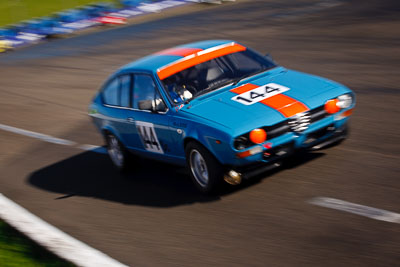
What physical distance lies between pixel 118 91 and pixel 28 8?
1092 inches

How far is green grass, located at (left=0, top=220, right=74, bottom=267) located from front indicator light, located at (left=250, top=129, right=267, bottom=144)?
2.24 m

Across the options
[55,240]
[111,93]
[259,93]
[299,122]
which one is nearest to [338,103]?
[299,122]

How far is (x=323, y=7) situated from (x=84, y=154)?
45.5 ft

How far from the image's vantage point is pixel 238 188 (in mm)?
7191

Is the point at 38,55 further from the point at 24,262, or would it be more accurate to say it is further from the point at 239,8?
the point at 24,262

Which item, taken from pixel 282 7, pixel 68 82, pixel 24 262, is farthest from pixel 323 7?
pixel 24 262

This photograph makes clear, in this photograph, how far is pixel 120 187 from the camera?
8242 mm

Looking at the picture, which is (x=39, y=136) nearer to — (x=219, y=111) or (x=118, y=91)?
(x=118, y=91)

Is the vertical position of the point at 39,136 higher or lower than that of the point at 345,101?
lower

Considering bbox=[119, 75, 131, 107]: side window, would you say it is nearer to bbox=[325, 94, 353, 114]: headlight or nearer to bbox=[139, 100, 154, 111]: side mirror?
bbox=[139, 100, 154, 111]: side mirror

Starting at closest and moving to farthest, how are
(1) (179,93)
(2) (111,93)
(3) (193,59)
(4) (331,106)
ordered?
1. (4) (331,106)
2. (1) (179,93)
3. (3) (193,59)
4. (2) (111,93)

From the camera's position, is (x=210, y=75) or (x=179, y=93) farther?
(x=210, y=75)

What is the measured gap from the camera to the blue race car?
654cm

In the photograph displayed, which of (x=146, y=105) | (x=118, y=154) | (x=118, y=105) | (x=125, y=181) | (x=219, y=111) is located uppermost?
(x=219, y=111)
